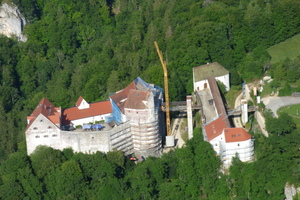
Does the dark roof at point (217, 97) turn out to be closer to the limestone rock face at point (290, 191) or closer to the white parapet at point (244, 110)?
the white parapet at point (244, 110)

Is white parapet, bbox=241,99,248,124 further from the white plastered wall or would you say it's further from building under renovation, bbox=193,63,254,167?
the white plastered wall

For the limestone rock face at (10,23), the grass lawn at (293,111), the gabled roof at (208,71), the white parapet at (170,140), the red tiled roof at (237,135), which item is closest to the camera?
the red tiled roof at (237,135)

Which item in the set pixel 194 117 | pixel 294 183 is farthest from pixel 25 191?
pixel 294 183

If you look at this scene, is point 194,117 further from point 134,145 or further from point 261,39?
point 261,39

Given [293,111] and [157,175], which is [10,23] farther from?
[293,111]

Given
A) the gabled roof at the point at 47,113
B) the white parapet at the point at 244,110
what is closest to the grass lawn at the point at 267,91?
the white parapet at the point at 244,110

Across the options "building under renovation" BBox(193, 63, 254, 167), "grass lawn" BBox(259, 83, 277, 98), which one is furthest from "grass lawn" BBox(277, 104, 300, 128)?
"building under renovation" BBox(193, 63, 254, 167)
